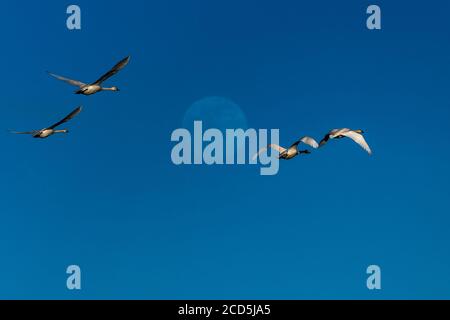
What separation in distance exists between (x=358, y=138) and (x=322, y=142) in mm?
1344

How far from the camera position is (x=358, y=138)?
73.5ft

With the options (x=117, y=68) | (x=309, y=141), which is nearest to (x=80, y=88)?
(x=117, y=68)

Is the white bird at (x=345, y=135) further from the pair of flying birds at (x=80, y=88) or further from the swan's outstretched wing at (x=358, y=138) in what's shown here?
the pair of flying birds at (x=80, y=88)

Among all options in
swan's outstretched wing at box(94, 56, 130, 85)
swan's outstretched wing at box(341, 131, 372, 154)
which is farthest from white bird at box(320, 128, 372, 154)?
swan's outstretched wing at box(94, 56, 130, 85)

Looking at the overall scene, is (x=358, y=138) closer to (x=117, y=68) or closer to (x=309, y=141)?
(x=309, y=141)

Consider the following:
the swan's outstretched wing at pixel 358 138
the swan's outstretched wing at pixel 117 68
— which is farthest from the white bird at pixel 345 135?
the swan's outstretched wing at pixel 117 68

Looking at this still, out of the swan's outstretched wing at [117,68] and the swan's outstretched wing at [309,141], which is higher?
the swan's outstretched wing at [117,68]

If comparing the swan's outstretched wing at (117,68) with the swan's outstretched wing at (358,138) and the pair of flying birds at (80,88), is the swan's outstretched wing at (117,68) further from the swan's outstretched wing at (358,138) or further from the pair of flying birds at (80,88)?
the swan's outstretched wing at (358,138)

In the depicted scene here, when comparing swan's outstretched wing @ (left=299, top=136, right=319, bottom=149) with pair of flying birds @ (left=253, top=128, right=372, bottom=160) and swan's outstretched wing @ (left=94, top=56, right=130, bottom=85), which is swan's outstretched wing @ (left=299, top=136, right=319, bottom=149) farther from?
swan's outstretched wing @ (left=94, top=56, right=130, bottom=85)

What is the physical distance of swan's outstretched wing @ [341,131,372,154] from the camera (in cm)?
2188

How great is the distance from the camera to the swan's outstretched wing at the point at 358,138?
21.9 metres
